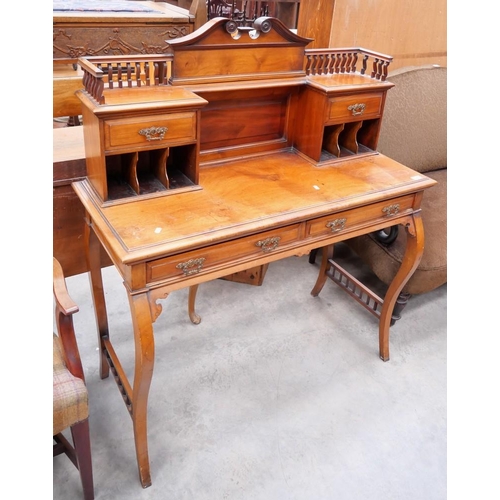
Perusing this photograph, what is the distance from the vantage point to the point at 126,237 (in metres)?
1.36

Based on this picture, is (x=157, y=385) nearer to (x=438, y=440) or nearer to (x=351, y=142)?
(x=438, y=440)

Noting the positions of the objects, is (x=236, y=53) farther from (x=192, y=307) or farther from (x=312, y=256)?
(x=312, y=256)

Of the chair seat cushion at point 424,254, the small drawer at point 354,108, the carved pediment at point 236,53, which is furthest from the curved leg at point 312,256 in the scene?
the carved pediment at point 236,53

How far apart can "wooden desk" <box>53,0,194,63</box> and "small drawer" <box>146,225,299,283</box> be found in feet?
5.33

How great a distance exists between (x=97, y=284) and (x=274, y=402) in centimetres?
87

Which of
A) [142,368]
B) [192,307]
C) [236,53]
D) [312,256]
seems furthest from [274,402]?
[236,53]

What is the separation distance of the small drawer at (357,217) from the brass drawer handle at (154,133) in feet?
1.80

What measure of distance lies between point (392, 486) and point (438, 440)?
0.32m

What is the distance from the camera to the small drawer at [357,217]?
1673mm

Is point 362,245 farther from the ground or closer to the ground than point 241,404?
farther from the ground

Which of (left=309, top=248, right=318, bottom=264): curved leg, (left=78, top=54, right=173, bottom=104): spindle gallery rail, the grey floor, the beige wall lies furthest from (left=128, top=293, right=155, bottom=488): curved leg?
→ the beige wall

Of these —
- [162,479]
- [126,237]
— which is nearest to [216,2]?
[126,237]

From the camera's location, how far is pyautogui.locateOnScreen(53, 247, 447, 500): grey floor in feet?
5.73

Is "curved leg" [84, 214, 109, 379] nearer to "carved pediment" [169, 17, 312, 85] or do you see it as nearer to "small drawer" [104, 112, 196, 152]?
"small drawer" [104, 112, 196, 152]
